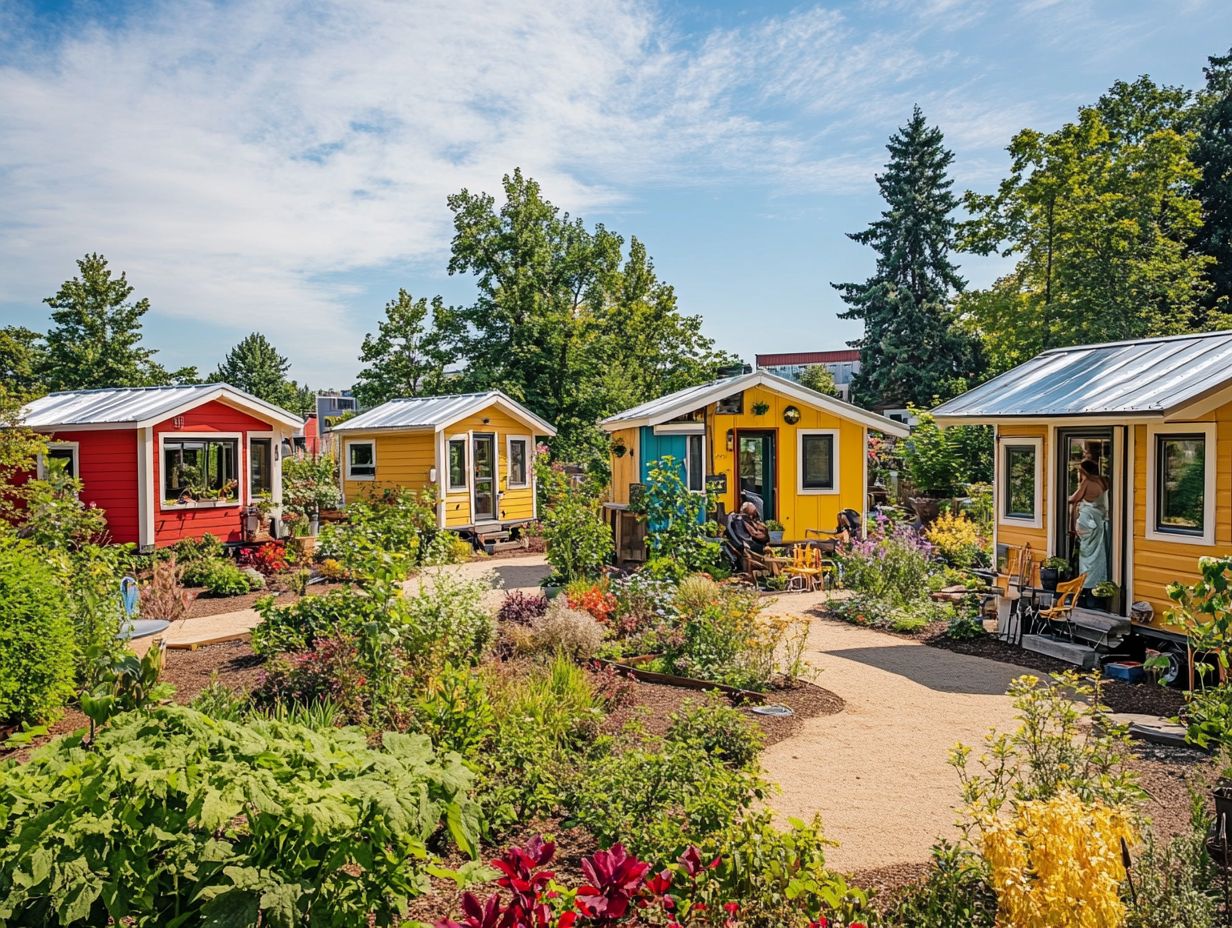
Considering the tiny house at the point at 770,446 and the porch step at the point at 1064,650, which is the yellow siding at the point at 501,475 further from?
the porch step at the point at 1064,650

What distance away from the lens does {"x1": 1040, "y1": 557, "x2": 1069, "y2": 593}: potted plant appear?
36.2ft

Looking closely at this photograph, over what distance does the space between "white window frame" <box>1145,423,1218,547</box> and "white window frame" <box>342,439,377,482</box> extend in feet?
55.4

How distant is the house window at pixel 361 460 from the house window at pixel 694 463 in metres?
8.86

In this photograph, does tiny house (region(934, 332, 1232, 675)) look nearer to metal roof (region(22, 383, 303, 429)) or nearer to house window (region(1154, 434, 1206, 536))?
house window (region(1154, 434, 1206, 536))

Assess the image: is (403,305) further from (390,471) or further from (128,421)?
(128,421)

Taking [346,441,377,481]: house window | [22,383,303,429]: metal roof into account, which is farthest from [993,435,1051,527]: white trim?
[346,441,377,481]: house window

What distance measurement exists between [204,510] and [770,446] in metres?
11.2

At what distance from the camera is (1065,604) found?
1061 cm

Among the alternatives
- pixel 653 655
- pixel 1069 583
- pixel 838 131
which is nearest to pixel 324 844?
pixel 653 655

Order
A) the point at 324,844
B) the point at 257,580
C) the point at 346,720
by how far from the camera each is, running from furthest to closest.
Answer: the point at 257,580, the point at 346,720, the point at 324,844

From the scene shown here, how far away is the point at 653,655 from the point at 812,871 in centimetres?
562

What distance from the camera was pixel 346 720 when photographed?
6.78 m

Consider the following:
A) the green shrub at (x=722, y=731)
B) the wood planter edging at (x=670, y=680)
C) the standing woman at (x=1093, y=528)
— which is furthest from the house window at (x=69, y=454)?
the standing woman at (x=1093, y=528)

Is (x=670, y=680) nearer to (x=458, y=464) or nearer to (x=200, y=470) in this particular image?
(x=200, y=470)
